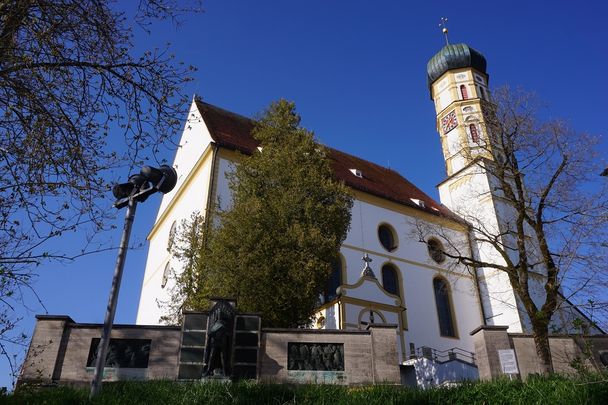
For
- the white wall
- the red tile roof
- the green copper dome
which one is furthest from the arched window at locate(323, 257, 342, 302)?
the green copper dome

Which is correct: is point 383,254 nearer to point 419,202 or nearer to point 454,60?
point 419,202

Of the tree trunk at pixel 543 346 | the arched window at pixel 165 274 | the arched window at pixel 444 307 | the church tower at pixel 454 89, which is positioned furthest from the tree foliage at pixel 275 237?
the church tower at pixel 454 89

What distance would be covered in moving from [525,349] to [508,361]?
139 cm

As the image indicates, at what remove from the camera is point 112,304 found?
7.14 m

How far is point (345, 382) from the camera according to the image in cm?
1082

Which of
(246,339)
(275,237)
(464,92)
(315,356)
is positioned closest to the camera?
(315,356)

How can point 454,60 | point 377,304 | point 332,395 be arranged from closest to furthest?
1. point 332,395
2. point 377,304
3. point 454,60

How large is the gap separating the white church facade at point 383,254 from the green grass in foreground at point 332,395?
34.9ft

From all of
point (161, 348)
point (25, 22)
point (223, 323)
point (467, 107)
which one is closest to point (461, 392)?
point (223, 323)

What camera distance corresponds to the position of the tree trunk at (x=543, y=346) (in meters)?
11.4

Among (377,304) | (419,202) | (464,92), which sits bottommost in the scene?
(377,304)

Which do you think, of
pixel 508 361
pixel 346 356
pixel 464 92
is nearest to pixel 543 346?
pixel 508 361

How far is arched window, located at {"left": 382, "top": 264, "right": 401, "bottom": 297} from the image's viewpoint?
2336 cm

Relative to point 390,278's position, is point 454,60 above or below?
above
